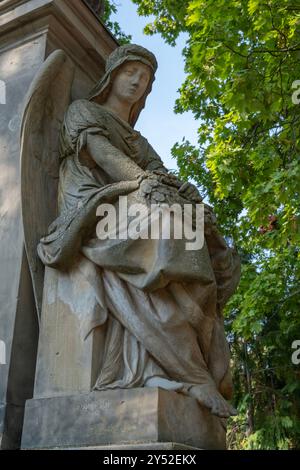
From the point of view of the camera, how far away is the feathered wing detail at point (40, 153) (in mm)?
3879

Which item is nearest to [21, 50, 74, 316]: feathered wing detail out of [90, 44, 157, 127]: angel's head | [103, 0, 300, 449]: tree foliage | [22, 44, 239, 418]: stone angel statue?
[22, 44, 239, 418]: stone angel statue

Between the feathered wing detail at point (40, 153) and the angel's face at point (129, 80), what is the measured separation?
0.40 m

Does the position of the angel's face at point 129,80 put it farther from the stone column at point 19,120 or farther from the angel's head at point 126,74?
the stone column at point 19,120

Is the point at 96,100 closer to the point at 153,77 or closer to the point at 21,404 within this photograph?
the point at 153,77

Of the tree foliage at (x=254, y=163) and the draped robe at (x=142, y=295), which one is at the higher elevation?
the tree foliage at (x=254, y=163)

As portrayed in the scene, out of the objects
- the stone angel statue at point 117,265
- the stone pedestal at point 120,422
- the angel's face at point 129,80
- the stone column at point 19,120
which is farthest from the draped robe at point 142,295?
the angel's face at point 129,80

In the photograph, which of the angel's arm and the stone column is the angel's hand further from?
the stone column

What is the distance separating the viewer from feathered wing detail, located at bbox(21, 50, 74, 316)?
12.7 ft

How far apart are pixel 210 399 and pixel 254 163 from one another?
609 centimetres

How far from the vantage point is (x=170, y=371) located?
3244mm

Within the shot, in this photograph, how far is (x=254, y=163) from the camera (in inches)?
350

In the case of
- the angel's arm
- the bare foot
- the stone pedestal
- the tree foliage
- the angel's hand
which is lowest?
the stone pedestal

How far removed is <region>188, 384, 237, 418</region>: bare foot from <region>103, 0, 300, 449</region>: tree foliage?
4.38m

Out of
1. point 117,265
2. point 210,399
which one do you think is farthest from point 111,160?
point 210,399
